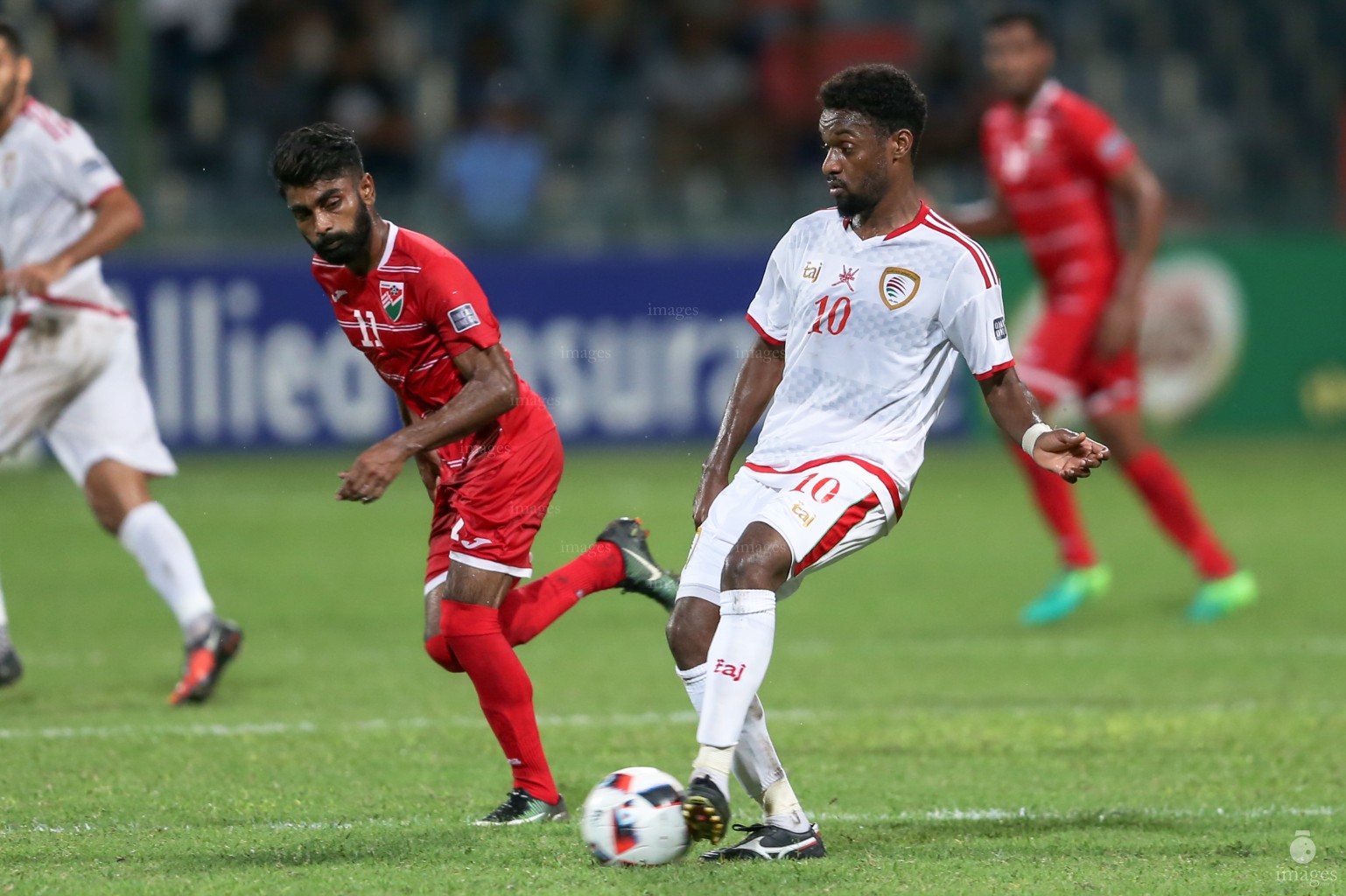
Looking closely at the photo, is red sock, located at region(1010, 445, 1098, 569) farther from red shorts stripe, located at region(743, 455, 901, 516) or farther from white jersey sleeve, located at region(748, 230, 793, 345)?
red shorts stripe, located at region(743, 455, 901, 516)

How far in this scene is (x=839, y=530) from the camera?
451cm

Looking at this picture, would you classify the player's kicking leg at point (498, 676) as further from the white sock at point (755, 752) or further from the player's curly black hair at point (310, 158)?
the player's curly black hair at point (310, 158)

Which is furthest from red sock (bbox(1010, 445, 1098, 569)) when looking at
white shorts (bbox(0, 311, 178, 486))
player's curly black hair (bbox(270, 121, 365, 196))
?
player's curly black hair (bbox(270, 121, 365, 196))

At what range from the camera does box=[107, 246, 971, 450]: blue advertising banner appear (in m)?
14.0

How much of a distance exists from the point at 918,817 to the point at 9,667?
361cm

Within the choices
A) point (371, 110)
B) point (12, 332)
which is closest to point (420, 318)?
point (12, 332)

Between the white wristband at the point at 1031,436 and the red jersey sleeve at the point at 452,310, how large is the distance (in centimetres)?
141

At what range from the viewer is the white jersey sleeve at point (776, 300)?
4.83 meters

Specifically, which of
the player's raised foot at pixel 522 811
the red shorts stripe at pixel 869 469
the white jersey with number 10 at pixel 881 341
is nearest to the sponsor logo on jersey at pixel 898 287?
the white jersey with number 10 at pixel 881 341

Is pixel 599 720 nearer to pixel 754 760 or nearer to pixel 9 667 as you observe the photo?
pixel 754 760

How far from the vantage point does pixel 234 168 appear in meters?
15.9

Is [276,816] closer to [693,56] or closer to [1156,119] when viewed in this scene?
[693,56]

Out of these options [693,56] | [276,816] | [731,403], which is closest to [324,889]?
[276,816]

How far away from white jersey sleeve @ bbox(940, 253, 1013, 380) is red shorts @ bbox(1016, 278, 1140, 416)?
14.0ft
